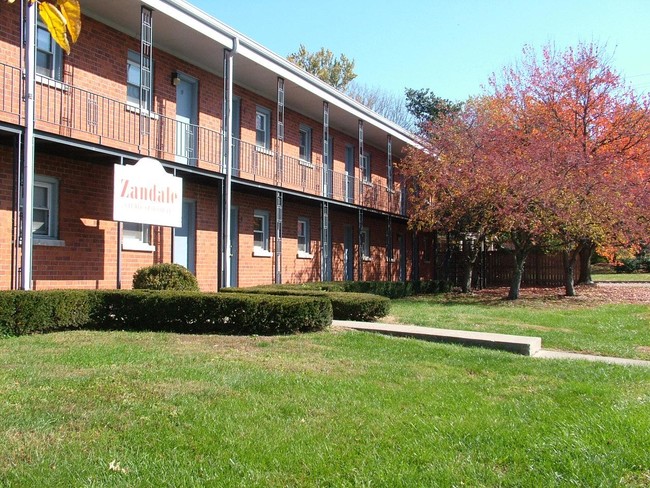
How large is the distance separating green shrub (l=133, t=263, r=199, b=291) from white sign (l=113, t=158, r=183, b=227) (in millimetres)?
982

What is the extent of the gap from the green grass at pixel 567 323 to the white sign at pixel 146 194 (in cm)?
522

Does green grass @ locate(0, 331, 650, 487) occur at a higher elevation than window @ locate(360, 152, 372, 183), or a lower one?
lower

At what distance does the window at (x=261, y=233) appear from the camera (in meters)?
17.8

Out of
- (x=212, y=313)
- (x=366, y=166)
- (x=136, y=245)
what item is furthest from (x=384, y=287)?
(x=212, y=313)

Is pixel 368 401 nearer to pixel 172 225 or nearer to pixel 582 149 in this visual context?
pixel 172 225

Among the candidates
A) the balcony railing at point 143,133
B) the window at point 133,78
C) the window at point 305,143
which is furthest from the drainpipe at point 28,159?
the window at point 305,143

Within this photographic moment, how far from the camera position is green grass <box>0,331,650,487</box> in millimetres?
3645

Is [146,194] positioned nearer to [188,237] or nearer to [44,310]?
[188,237]

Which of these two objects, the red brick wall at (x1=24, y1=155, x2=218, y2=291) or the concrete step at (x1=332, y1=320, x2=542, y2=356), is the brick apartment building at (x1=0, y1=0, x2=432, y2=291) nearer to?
the red brick wall at (x1=24, y1=155, x2=218, y2=291)

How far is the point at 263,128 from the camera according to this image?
1841 cm

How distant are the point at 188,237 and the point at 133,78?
4064 millimetres

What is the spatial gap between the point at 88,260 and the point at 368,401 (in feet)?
28.5

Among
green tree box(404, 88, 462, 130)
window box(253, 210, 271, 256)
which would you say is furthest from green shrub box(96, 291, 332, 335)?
green tree box(404, 88, 462, 130)

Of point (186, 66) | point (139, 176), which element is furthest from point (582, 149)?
point (139, 176)
